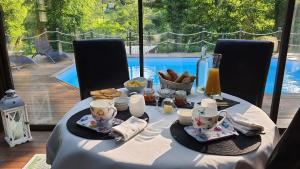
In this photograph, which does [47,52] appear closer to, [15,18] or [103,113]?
[15,18]

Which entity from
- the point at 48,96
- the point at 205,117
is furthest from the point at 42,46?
the point at 205,117

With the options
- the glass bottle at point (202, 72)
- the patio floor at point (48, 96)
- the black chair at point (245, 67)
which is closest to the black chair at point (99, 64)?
the glass bottle at point (202, 72)

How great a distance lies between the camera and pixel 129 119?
1.24 metres

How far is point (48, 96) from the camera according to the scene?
9.81 ft

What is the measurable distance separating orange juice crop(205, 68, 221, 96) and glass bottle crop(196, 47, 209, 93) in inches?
4.1

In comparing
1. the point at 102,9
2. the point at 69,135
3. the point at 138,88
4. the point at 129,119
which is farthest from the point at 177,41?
the point at 69,135

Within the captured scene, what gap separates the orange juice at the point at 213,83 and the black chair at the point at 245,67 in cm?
42

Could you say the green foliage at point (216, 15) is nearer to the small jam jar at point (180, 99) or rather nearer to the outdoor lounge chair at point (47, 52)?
the outdoor lounge chair at point (47, 52)

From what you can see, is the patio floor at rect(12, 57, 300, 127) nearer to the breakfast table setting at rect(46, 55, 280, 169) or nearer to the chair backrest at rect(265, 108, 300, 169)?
the breakfast table setting at rect(46, 55, 280, 169)

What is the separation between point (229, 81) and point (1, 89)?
2.23 meters

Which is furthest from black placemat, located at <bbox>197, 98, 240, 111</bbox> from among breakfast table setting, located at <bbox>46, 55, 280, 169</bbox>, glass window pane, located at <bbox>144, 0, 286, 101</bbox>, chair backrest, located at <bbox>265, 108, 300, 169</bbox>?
glass window pane, located at <bbox>144, 0, 286, 101</bbox>

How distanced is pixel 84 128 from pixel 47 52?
1789 millimetres

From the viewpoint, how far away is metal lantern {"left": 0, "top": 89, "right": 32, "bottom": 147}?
233 centimetres

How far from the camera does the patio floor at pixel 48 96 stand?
2.80 metres
